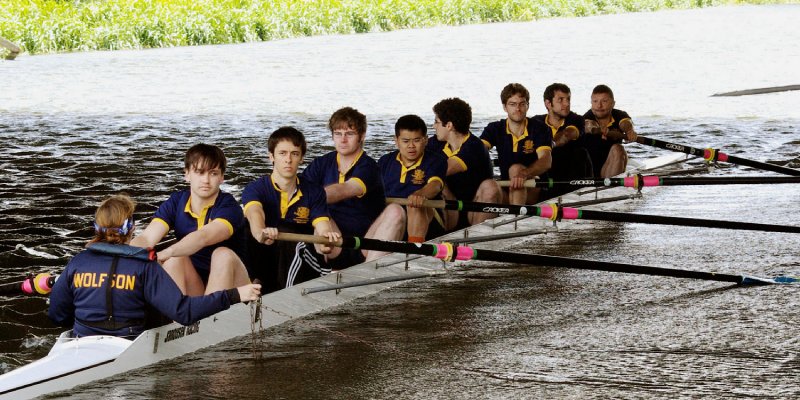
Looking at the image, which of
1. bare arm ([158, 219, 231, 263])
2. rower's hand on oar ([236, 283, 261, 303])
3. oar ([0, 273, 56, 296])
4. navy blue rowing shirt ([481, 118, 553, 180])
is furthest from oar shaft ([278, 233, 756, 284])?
navy blue rowing shirt ([481, 118, 553, 180])

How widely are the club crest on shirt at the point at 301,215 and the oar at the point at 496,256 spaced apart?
356 millimetres

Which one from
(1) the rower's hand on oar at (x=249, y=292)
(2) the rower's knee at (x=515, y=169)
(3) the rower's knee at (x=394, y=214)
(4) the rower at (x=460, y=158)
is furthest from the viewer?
(2) the rower's knee at (x=515, y=169)

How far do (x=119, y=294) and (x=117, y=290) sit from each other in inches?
1.2

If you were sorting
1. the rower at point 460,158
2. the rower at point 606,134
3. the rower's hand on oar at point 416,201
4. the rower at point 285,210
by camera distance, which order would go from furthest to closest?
the rower at point 606,134 → the rower at point 460,158 → the rower's hand on oar at point 416,201 → the rower at point 285,210

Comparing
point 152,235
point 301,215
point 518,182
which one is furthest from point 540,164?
point 152,235

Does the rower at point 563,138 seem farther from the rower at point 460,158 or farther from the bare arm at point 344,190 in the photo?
the bare arm at point 344,190

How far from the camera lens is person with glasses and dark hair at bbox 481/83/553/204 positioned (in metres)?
9.22

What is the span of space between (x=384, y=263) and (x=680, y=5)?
4539 centimetres

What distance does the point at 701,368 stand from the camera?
566 cm

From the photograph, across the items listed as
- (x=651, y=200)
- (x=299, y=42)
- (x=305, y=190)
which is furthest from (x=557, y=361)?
(x=299, y=42)

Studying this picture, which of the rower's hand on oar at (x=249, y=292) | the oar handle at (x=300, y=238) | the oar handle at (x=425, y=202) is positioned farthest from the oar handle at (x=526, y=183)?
the rower's hand on oar at (x=249, y=292)

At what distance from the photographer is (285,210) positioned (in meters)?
6.46

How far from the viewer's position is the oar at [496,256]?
246 inches

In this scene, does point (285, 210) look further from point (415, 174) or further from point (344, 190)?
point (415, 174)
